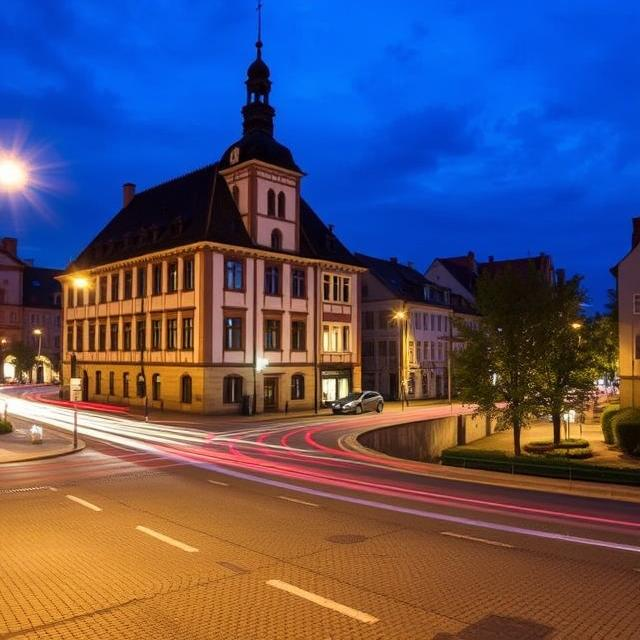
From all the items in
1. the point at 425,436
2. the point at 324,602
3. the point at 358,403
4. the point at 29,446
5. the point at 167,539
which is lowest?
the point at 425,436

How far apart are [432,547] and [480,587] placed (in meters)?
2.25

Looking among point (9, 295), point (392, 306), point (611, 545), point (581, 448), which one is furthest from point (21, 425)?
point (9, 295)

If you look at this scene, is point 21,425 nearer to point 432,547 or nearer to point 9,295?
point 432,547

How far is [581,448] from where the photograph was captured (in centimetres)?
3231

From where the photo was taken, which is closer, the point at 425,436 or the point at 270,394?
the point at 425,436

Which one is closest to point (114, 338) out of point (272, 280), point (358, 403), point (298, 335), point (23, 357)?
point (272, 280)

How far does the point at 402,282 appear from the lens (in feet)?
227

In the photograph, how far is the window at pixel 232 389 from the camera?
4484 cm

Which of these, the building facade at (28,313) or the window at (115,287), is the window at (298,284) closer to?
the window at (115,287)

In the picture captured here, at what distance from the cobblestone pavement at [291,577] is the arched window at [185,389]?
3047 cm

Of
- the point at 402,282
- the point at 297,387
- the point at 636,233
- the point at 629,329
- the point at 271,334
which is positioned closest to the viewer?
the point at 629,329

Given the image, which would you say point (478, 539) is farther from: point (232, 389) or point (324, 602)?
point (232, 389)

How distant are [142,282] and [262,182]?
1234cm

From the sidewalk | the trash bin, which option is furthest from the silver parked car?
the sidewalk
